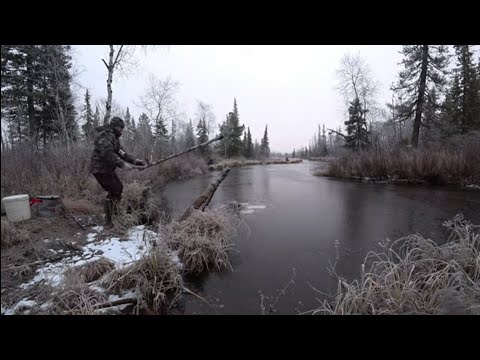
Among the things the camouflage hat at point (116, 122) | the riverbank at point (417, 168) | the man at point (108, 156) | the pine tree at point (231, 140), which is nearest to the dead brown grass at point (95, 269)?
the man at point (108, 156)

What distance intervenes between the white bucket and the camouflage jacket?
227 cm

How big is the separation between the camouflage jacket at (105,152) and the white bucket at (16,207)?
2272 millimetres

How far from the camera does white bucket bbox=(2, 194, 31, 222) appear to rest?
1492 mm

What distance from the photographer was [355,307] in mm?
2178

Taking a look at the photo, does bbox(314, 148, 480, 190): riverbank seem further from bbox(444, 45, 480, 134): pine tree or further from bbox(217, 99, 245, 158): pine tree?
bbox(217, 99, 245, 158): pine tree

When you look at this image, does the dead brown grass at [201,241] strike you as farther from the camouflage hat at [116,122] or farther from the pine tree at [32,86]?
the pine tree at [32,86]

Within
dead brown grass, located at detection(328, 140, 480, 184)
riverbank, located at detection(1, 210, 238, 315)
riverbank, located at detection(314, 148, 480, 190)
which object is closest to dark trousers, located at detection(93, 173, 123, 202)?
riverbank, located at detection(1, 210, 238, 315)

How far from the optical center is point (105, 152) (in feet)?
12.6

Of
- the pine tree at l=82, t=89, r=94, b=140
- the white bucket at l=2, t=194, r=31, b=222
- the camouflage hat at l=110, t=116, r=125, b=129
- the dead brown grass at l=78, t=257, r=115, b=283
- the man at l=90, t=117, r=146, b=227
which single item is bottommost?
the dead brown grass at l=78, t=257, r=115, b=283

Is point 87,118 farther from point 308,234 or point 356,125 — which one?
point 356,125

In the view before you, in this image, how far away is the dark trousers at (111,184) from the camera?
13.4 ft

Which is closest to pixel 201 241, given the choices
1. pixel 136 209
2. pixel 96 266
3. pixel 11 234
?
pixel 96 266

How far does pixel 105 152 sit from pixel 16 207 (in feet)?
8.08

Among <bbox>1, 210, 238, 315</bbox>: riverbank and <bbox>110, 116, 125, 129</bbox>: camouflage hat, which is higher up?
<bbox>110, 116, 125, 129</bbox>: camouflage hat
